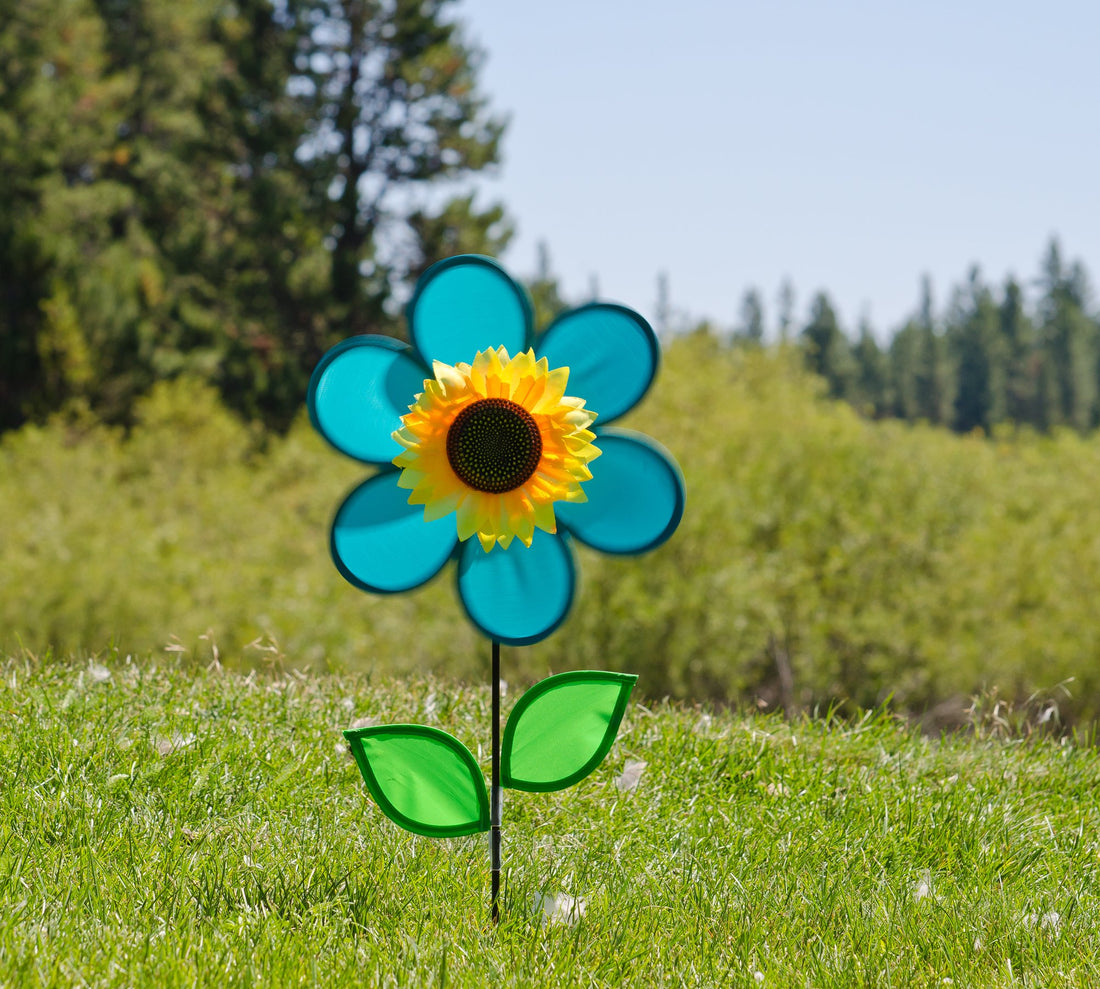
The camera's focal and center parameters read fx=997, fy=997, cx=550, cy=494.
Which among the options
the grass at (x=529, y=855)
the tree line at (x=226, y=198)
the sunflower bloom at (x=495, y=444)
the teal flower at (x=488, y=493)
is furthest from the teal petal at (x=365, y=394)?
the tree line at (x=226, y=198)

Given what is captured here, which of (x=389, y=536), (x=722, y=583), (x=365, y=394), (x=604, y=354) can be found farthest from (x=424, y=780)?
(x=722, y=583)

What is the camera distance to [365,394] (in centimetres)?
243

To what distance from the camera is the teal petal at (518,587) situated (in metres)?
2.36

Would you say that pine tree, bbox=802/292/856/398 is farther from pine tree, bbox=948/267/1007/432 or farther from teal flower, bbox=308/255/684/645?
teal flower, bbox=308/255/684/645

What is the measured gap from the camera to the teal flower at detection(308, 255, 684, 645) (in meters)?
2.35

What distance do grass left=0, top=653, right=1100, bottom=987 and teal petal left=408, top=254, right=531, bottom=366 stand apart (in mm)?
1288

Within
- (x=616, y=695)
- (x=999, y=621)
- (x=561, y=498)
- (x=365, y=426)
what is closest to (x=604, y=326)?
(x=561, y=498)

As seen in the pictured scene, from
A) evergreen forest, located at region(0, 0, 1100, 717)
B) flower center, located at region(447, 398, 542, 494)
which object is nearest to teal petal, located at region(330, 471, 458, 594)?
flower center, located at region(447, 398, 542, 494)

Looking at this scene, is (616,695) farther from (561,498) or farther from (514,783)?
(561,498)

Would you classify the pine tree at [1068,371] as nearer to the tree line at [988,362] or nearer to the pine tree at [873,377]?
the tree line at [988,362]

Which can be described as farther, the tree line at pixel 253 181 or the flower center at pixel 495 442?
the tree line at pixel 253 181

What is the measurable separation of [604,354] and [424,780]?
1104mm

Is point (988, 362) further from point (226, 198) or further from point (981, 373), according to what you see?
point (226, 198)

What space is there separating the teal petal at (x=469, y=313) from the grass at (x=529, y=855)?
4.23 ft
